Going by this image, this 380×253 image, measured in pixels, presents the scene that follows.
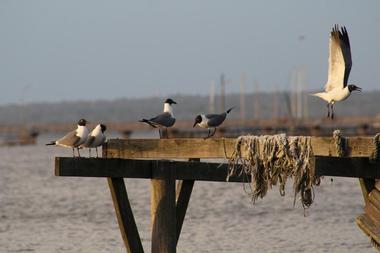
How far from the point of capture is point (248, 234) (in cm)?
2177

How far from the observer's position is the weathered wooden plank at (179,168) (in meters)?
12.3

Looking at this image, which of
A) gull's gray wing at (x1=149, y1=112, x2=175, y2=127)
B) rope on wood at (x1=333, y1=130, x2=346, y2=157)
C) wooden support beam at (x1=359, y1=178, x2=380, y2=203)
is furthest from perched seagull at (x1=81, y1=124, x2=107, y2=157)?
wooden support beam at (x1=359, y1=178, x2=380, y2=203)

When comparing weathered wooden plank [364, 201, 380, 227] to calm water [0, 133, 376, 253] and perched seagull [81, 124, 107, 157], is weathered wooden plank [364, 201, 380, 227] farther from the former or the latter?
calm water [0, 133, 376, 253]

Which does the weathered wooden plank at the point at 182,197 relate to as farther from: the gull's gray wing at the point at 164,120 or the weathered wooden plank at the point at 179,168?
the gull's gray wing at the point at 164,120

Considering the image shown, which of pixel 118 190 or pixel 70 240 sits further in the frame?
pixel 70 240

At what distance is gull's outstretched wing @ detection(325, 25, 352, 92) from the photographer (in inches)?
580

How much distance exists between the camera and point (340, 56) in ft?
48.6

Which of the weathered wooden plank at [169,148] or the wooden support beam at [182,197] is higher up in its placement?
the weathered wooden plank at [169,148]

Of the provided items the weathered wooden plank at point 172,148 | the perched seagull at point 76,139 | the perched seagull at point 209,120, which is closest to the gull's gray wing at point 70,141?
the perched seagull at point 76,139

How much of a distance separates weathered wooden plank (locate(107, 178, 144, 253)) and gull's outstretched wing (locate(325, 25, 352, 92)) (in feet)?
11.6

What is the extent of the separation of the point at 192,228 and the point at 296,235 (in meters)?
2.58

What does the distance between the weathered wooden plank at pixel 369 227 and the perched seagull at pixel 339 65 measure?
8.12ft

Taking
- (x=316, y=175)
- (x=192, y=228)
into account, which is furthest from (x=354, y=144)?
(x=192, y=228)

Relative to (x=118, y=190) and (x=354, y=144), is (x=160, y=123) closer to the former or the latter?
(x=118, y=190)
